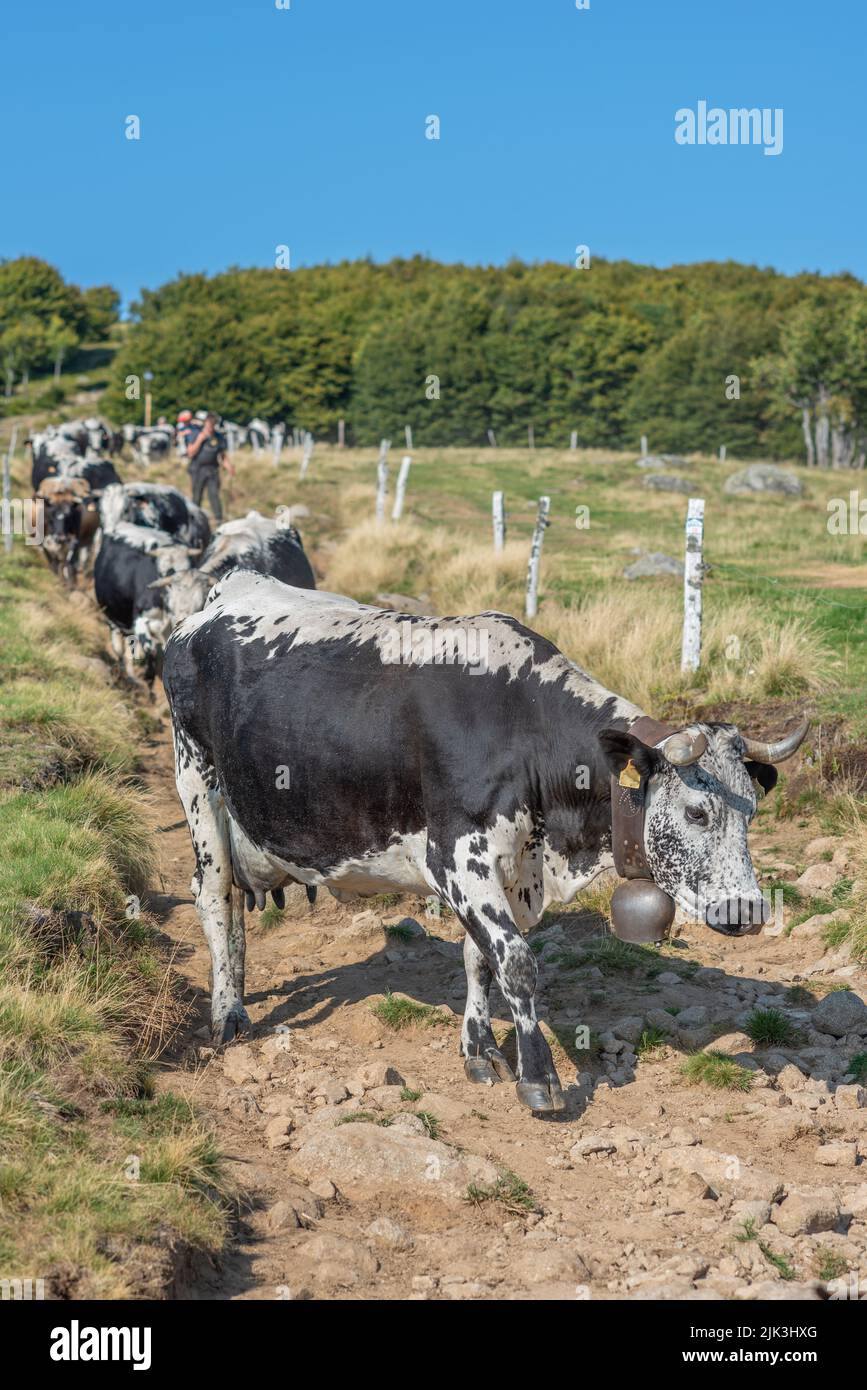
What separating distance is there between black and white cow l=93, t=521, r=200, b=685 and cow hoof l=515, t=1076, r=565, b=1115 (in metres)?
9.60

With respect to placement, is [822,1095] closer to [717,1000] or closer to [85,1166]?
[717,1000]

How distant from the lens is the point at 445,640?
22.8 feet

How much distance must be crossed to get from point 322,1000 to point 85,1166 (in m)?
2.95

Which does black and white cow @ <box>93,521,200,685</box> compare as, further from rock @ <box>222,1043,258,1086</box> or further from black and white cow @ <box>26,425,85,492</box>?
black and white cow @ <box>26,425,85,492</box>

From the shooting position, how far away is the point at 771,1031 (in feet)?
24.1

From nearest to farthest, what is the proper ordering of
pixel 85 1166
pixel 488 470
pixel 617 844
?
pixel 85 1166
pixel 617 844
pixel 488 470

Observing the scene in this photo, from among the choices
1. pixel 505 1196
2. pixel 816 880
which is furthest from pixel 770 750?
Result: pixel 816 880

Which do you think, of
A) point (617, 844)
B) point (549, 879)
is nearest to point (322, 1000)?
point (549, 879)

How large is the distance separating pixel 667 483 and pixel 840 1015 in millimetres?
33197

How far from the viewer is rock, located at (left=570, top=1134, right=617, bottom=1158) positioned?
243 inches

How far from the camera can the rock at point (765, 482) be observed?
39.9 meters

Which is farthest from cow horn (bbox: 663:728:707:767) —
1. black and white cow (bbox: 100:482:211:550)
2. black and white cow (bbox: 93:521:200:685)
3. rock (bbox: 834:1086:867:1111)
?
black and white cow (bbox: 100:482:211:550)

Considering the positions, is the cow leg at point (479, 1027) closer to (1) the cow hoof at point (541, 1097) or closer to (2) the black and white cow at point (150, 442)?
(1) the cow hoof at point (541, 1097)

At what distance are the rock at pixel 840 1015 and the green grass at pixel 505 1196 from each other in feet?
8.08
